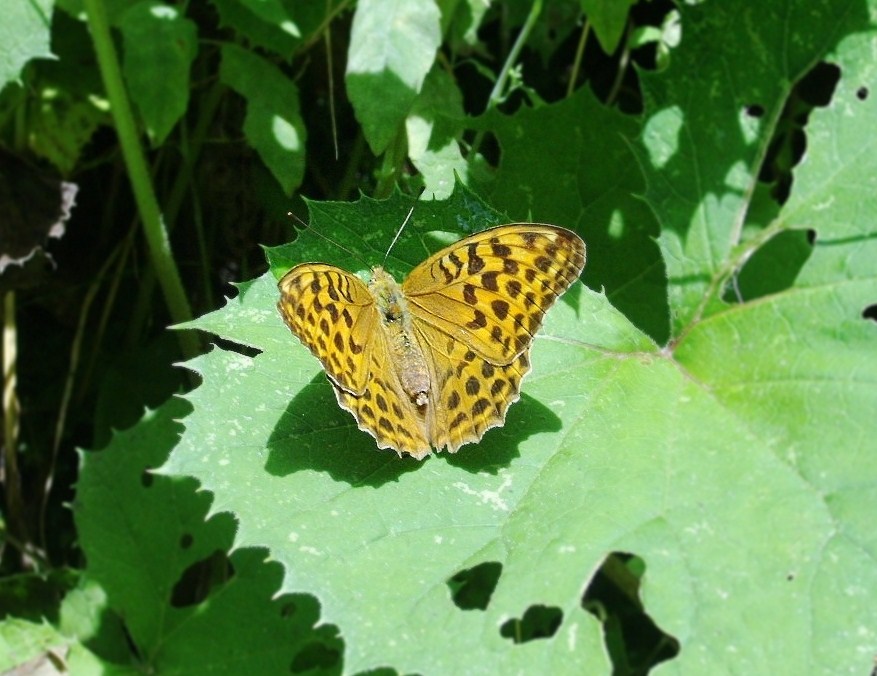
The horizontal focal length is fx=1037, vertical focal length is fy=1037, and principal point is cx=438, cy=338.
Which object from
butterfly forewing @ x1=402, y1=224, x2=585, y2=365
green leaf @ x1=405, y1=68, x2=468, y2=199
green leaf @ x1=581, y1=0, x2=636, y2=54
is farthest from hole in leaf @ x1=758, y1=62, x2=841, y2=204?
butterfly forewing @ x1=402, y1=224, x2=585, y2=365

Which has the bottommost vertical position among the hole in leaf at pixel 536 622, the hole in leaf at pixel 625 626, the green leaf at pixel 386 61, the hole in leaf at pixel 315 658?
the hole in leaf at pixel 625 626

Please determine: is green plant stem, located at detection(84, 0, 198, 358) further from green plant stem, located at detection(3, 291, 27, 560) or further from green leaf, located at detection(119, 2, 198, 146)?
green plant stem, located at detection(3, 291, 27, 560)

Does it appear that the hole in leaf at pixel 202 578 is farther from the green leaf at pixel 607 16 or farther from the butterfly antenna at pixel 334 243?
the green leaf at pixel 607 16

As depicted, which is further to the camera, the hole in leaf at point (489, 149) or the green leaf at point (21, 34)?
the hole in leaf at point (489, 149)

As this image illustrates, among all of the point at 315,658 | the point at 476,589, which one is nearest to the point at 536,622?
the point at 476,589

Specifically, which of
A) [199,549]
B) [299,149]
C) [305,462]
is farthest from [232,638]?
[299,149]

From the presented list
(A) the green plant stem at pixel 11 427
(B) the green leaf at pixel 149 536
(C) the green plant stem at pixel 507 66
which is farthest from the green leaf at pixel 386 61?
(A) the green plant stem at pixel 11 427
